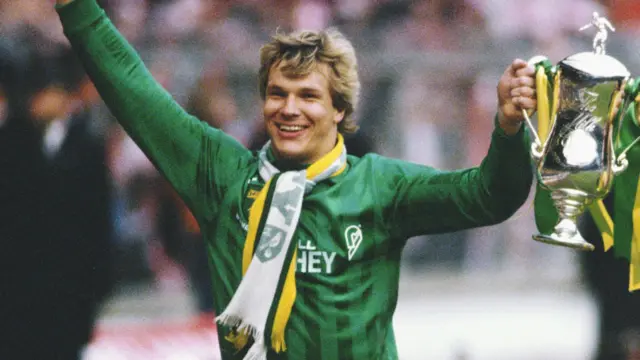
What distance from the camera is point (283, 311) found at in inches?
104

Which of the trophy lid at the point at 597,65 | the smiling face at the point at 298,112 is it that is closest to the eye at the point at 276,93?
the smiling face at the point at 298,112

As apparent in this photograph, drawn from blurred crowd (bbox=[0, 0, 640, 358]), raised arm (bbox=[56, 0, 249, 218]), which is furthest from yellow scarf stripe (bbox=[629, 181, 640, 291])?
blurred crowd (bbox=[0, 0, 640, 358])

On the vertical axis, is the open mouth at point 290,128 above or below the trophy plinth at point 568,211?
above

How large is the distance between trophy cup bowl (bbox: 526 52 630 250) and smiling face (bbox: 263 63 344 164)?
55 cm

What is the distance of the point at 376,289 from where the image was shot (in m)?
2.67

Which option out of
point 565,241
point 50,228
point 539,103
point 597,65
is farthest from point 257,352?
point 50,228

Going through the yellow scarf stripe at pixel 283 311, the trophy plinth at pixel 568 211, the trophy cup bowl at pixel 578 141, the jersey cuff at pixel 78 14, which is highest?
the jersey cuff at pixel 78 14

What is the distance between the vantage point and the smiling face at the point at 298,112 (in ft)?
8.77

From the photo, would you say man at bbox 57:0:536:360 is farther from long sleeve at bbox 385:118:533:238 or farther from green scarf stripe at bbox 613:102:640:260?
green scarf stripe at bbox 613:102:640:260

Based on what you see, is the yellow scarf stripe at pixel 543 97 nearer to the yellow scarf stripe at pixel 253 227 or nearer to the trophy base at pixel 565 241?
the trophy base at pixel 565 241

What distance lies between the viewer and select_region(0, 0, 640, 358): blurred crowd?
15.1 feet

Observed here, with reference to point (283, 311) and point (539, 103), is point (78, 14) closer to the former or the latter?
point (283, 311)

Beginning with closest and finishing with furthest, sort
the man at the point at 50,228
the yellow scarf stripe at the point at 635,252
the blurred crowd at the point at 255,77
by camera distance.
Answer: the yellow scarf stripe at the point at 635,252
the man at the point at 50,228
the blurred crowd at the point at 255,77

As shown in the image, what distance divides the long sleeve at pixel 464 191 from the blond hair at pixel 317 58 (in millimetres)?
235
